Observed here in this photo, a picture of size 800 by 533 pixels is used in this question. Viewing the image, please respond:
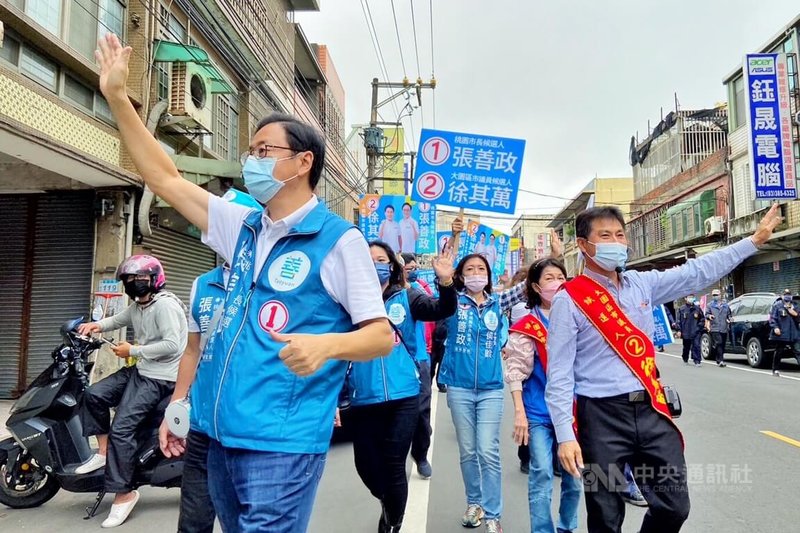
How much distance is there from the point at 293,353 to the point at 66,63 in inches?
327

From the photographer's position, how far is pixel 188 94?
981cm

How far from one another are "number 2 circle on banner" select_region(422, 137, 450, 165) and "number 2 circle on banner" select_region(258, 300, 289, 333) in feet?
19.4

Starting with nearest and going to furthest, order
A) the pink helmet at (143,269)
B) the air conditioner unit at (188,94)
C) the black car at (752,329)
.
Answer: the pink helmet at (143,269)
the air conditioner unit at (188,94)
the black car at (752,329)

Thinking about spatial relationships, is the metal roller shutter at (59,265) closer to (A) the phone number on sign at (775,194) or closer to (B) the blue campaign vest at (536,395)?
(B) the blue campaign vest at (536,395)

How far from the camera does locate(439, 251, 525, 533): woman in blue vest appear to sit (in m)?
3.74

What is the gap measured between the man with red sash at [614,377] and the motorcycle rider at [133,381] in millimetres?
2839

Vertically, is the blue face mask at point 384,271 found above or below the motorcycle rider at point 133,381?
above

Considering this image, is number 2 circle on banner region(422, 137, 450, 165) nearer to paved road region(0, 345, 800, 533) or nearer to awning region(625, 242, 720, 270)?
paved road region(0, 345, 800, 533)

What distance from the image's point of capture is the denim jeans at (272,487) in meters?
1.63

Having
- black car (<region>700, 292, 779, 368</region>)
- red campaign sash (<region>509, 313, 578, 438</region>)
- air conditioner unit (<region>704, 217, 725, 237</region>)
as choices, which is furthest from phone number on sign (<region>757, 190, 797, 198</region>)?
red campaign sash (<region>509, 313, 578, 438</region>)

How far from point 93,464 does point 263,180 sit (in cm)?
334

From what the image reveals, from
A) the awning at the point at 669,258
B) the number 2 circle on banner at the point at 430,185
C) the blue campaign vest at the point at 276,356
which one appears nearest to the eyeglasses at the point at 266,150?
the blue campaign vest at the point at 276,356

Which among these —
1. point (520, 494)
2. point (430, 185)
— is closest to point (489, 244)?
point (430, 185)

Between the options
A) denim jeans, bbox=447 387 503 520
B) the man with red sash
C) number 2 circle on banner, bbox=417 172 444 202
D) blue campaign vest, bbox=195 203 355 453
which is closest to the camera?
blue campaign vest, bbox=195 203 355 453
